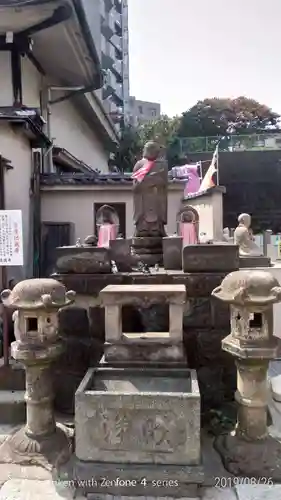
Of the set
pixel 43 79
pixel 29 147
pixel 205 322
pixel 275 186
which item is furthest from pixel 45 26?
pixel 275 186

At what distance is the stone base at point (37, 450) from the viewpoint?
4430 mm

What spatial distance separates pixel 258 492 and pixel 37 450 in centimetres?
228

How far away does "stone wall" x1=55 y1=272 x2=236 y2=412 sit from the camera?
18.4 ft

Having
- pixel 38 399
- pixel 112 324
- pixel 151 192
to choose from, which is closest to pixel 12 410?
pixel 38 399

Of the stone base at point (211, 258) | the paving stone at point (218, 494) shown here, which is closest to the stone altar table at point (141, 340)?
the stone base at point (211, 258)

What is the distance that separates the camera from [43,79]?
13641 millimetres

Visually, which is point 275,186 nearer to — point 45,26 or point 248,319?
point 45,26

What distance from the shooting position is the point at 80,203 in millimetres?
12367

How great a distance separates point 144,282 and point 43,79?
1031cm

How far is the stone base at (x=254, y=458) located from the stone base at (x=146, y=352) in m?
1.01

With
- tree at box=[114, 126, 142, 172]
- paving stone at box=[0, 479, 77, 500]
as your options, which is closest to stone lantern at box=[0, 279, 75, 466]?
paving stone at box=[0, 479, 77, 500]

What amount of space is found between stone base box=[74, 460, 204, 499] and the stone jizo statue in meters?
4.08

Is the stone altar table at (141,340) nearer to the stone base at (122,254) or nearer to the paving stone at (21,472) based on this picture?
the paving stone at (21,472)

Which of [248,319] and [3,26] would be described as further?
[3,26]
